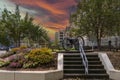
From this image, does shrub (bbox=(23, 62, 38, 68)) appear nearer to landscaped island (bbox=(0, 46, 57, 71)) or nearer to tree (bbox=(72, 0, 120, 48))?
landscaped island (bbox=(0, 46, 57, 71))

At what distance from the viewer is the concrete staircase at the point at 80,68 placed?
1575cm

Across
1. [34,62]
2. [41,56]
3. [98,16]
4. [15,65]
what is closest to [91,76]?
[41,56]

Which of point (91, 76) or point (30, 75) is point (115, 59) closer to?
point (91, 76)

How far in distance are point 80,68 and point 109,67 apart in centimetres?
160

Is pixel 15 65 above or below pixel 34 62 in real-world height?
below

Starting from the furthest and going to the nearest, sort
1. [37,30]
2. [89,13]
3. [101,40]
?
[37,30] < [101,40] < [89,13]

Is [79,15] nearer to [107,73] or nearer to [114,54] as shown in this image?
[114,54]

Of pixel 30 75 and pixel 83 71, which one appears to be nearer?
pixel 30 75

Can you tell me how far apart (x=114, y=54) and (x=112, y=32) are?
11.7m

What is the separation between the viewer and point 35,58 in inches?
658

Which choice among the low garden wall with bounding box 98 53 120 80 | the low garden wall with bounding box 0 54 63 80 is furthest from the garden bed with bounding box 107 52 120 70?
the low garden wall with bounding box 0 54 63 80

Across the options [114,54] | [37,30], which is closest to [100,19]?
[114,54]

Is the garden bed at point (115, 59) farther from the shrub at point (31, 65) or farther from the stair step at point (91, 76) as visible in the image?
the shrub at point (31, 65)

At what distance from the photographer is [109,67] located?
16.1m
